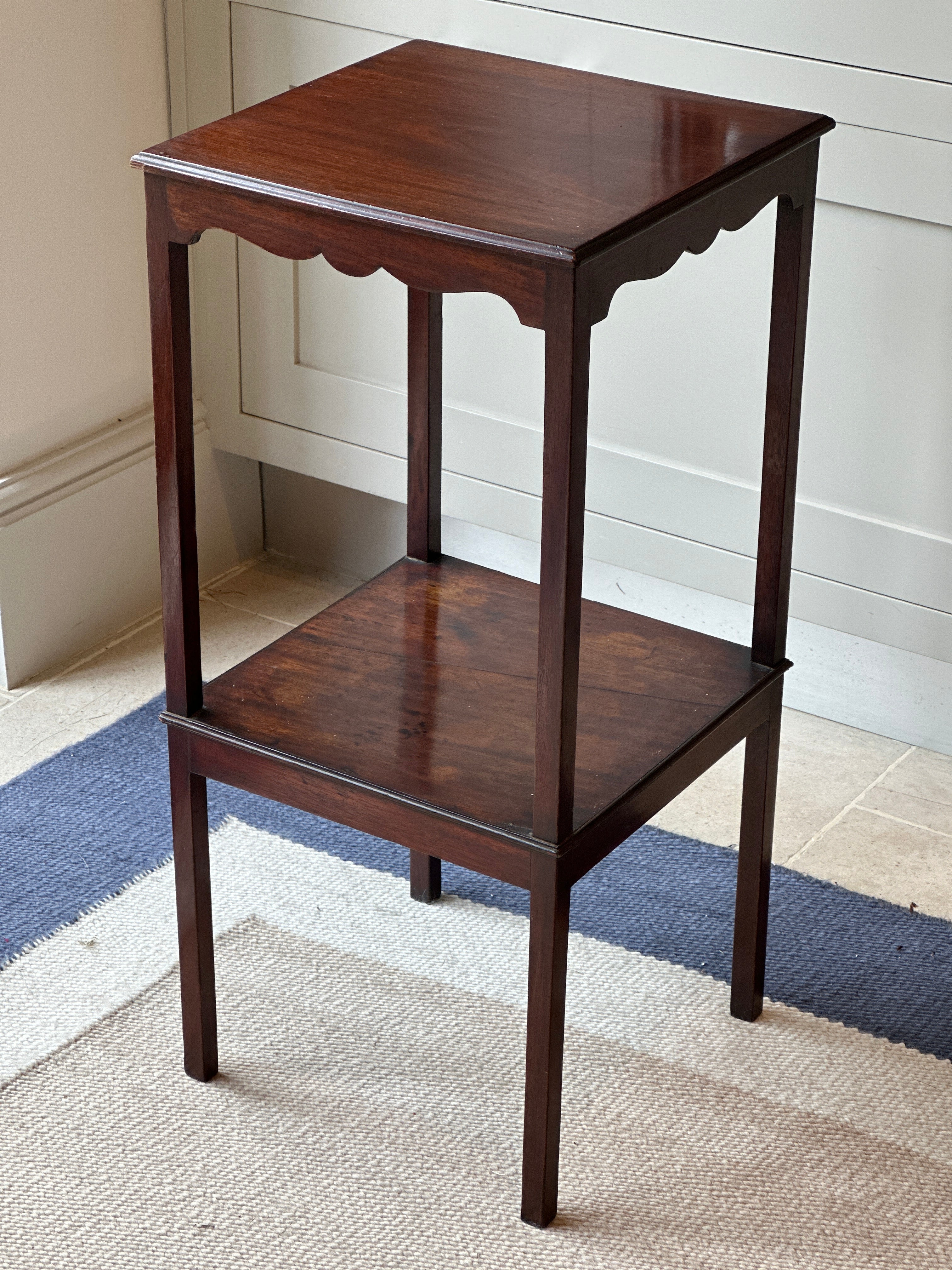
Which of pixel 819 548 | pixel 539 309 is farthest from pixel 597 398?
pixel 539 309

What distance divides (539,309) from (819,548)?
0.94m

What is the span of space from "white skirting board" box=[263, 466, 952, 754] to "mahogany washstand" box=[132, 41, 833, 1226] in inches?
22.3

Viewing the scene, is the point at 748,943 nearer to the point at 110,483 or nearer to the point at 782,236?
the point at 782,236

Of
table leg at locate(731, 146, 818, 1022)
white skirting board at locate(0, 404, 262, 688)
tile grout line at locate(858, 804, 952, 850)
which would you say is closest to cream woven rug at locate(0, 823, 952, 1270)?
table leg at locate(731, 146, 818, 1022)

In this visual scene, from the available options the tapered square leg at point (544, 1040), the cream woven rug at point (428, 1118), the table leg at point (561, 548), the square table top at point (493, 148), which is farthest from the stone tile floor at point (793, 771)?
the square table top at point (493, 148)

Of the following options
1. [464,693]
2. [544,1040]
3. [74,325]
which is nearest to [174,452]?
[464,693]

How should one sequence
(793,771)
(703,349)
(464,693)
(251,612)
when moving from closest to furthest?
(464,693)
(703,349)
(793,771)
(251,612)

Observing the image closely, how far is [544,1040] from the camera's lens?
1328 millimetres

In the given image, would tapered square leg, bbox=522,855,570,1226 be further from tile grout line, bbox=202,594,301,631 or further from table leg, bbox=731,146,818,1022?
tile grout line, bbox=202,594,301,631

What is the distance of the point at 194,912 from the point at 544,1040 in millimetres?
349

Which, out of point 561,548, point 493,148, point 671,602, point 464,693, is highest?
point 493,148

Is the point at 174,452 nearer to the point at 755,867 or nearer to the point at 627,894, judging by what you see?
the point at 755,867

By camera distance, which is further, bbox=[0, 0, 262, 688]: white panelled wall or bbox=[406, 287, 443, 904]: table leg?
bbox=[0, 0, 262, 688]: white panelled wall

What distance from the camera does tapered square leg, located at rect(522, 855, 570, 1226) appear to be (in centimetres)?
128
